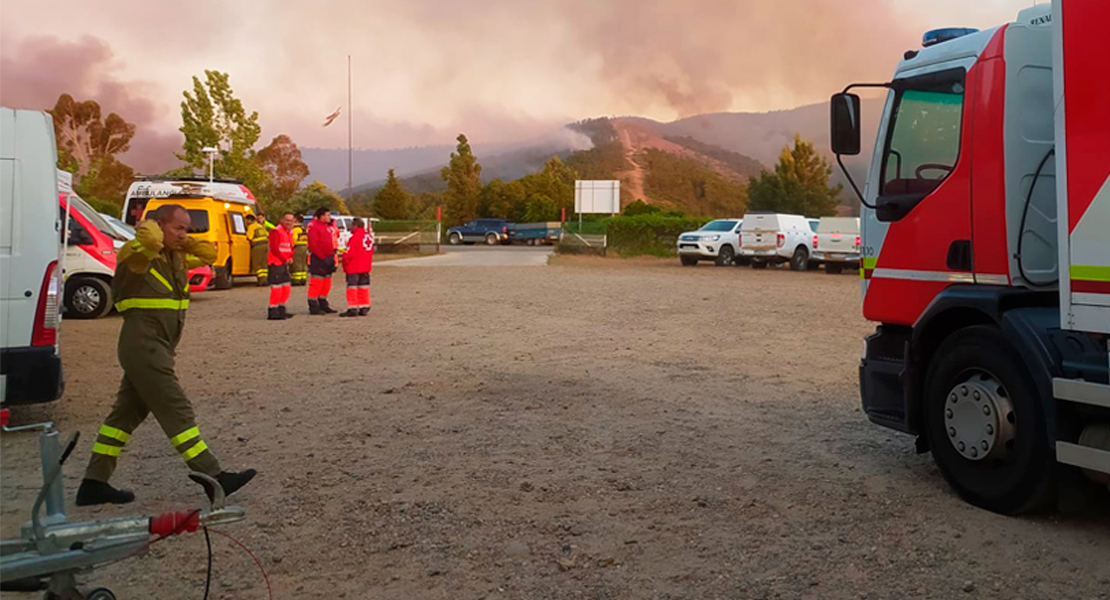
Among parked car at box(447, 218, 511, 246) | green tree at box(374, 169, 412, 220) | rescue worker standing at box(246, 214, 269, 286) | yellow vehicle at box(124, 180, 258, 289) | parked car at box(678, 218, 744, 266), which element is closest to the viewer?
yellow vehicle at box(124, 180, 258, 289)

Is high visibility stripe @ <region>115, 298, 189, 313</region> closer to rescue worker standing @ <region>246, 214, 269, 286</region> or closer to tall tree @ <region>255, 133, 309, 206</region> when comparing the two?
rescue worker standing @ <region>246, 214, 269, 286</region>

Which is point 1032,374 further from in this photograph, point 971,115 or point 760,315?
point 760,315

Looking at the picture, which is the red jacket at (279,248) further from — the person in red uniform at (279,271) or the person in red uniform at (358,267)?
the person in red uniform at (358,267)

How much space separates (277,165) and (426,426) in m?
72.5

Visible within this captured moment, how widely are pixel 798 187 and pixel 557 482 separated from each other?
268 ft

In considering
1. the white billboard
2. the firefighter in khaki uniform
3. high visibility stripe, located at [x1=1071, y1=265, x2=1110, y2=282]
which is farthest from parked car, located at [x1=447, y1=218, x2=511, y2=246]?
high visibility stripe, located at [x1=1071, y1=265, x2=1110, y2=282]

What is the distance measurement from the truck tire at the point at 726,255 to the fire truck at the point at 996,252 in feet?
96.4

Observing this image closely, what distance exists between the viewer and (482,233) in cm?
6838

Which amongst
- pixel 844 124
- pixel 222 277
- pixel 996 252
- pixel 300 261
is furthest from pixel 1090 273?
pixel 300 261

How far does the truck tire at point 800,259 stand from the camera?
33.8 meters

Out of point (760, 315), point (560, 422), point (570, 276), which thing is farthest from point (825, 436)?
point (570, 276)

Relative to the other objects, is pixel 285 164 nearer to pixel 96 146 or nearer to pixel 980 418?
pixel 96 146

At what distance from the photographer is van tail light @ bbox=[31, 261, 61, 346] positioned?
7.76m

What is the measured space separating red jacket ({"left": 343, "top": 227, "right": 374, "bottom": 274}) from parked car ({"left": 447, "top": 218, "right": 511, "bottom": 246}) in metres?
50.4
